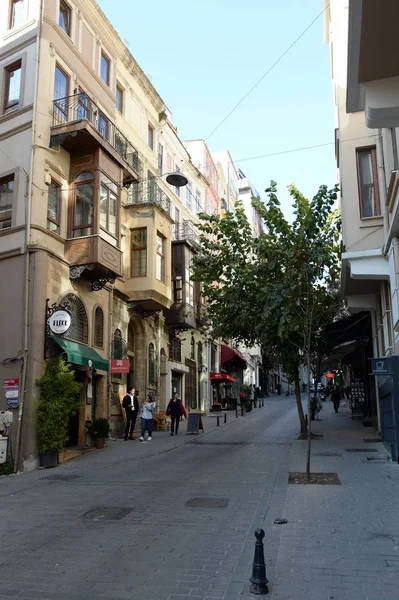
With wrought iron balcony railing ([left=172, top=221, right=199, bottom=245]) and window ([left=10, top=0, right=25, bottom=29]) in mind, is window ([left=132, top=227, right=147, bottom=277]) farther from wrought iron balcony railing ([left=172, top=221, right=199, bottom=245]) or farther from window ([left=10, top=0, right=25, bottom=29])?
window ([left=10, top=0, right=25, bottom=29])

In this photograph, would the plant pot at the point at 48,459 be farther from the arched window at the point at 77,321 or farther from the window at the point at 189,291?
the window at the point at 189,291

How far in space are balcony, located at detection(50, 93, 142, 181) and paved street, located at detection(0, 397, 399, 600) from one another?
10.0m

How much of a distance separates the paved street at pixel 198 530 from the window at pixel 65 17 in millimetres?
14441

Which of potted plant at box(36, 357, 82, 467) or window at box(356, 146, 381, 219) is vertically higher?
window at box(356, 146, 381, 219)

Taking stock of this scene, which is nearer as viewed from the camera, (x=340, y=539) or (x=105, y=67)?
(x=340, y=539)

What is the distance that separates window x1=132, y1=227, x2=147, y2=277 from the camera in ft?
76.5

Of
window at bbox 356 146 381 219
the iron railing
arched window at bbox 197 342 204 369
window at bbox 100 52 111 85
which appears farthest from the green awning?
arched window at bbox 197 342 204 369

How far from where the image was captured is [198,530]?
7.77 m

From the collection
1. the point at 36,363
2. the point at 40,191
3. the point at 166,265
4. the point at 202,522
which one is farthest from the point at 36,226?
the point at 202,522

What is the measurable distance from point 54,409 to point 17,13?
13.1 metres

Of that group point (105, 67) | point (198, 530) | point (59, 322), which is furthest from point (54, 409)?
point (105, 67)

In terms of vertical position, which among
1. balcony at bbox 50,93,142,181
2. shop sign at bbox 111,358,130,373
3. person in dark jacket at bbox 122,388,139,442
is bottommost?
person in dark jacket at bbox 122,388,139,442

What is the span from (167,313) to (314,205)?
1109 centimetres

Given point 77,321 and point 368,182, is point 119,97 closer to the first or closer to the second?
point 77,321
